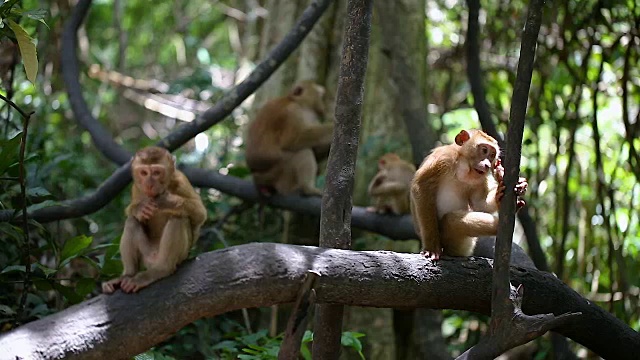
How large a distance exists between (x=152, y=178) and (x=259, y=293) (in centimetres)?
134

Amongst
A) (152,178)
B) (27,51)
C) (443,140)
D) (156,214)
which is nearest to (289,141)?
(443,140)

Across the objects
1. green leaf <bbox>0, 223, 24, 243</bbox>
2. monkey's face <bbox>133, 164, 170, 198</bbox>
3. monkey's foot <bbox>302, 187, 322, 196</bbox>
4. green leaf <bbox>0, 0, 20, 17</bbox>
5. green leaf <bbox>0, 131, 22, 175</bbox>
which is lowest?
green leaf <bbox>0, 223, 24, 243</bbox>

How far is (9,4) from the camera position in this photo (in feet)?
13.2

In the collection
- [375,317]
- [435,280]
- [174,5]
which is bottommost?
[375,317]

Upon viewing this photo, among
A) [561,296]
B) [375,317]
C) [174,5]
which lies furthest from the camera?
[174,5]

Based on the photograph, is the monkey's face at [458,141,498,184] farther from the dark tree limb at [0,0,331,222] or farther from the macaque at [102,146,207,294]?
the dark tree limb at [0,0,331,222]

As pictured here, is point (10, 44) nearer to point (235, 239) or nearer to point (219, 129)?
point (235, 239)

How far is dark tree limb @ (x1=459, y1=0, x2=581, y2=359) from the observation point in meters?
3.58

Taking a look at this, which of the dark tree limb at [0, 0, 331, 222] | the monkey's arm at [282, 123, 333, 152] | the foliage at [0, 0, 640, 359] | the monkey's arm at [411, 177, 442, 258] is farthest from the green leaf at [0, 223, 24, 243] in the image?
the monkey's arm at [282, 123, 333, 152]

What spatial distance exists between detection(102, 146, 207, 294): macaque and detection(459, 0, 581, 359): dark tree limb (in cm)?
178

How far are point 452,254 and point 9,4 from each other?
304 cm

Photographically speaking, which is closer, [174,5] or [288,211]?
[288,211]

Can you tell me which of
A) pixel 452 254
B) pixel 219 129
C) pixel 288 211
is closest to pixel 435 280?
pixel 452 254

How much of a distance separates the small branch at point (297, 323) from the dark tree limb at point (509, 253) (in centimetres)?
87
